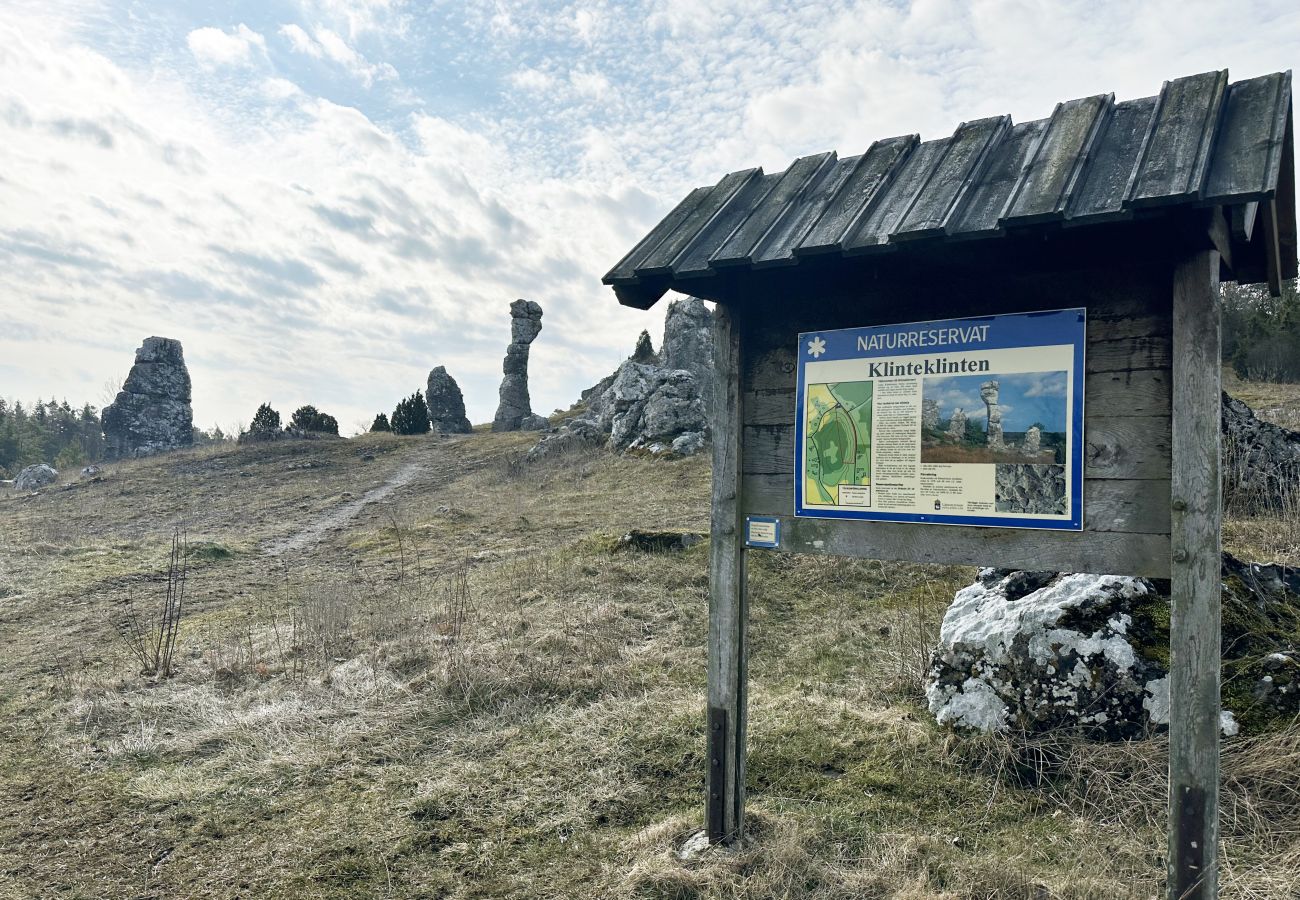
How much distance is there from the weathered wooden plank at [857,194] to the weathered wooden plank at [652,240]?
0.82m

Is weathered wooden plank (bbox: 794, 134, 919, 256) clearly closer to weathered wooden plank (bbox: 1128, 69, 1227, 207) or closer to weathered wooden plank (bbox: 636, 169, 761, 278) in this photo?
weathered wooden plank (bbox: 636, 169, 761, 278)

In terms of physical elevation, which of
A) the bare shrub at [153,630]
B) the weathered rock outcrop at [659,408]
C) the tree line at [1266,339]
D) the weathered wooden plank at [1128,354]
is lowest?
the bare shrub at [153,630]

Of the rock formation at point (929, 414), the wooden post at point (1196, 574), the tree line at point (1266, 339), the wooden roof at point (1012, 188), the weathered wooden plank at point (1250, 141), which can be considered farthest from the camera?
the tree line at point (1266, 339)

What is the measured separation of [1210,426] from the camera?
282 cm

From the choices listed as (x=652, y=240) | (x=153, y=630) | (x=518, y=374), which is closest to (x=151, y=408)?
(x=518, y=374)

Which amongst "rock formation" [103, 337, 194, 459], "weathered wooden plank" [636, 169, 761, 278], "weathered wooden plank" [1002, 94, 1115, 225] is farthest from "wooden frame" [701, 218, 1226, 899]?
"rock formation" [103, 337, 194, 459]

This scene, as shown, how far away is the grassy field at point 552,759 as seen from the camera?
3699 millimetres

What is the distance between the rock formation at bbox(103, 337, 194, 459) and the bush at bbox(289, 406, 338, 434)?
13.7 feet

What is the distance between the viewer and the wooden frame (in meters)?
2.85

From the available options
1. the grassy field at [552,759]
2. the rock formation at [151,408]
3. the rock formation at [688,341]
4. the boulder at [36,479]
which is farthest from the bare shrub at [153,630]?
the rock formation at [151,408]

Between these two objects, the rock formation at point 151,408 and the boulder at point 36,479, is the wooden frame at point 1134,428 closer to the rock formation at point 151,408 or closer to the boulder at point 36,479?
the boulder at point 36,479

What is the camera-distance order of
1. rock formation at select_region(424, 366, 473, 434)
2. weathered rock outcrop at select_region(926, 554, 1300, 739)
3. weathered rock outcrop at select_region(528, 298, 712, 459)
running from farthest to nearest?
rock formation at select_region(424, 366, 473, 434), weathered rock outcrop at select_region(528, 298, 712, 459), weathered rock outcrop at select_region(926, 554, 1300, 739)

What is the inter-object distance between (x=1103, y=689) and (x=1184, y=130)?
294 centimetres

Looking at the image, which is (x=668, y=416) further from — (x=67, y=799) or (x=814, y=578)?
(x=67, y=799)
